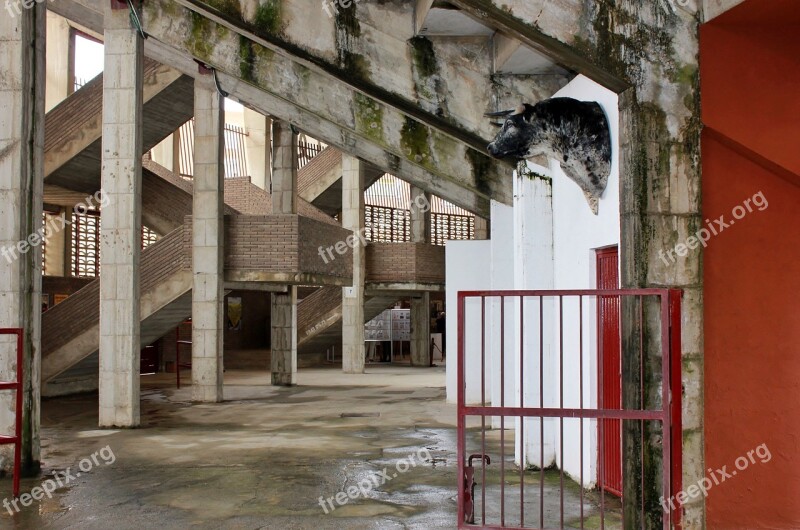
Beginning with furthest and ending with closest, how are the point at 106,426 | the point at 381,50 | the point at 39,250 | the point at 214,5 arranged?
the point at 106,426, the point at 39,250, the point at 381,50, the point at 214,5

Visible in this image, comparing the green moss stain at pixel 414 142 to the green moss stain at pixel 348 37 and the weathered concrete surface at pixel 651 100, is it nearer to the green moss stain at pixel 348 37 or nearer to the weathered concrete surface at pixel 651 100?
the green moss stain at pixel 348 37

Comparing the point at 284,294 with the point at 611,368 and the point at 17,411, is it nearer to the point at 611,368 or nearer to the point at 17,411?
the point at 17,411

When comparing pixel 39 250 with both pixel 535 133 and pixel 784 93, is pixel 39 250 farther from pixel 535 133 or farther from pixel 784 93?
pixel 784 93

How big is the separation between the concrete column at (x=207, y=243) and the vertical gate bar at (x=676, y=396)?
12.3 meters

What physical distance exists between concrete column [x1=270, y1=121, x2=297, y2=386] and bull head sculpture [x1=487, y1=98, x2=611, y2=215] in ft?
45.5

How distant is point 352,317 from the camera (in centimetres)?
2428

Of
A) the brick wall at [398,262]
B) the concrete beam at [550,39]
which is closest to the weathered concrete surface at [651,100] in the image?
the concrete beam at [550,39]

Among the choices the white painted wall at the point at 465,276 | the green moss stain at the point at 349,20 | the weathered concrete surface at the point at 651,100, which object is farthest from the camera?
the white painted wall at the point at 465,276

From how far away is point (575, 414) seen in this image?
511 cm

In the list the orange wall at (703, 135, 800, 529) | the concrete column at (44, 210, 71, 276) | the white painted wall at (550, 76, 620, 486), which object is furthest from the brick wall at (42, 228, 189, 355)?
the orange wall at (703, 135, 800, 529)

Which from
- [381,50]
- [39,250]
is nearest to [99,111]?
[39,250]

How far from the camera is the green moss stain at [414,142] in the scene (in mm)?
12359

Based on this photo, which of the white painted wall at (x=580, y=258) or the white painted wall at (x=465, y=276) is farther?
the white painted wall at (x=465, y=276)

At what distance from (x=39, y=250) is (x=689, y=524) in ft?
23.3
